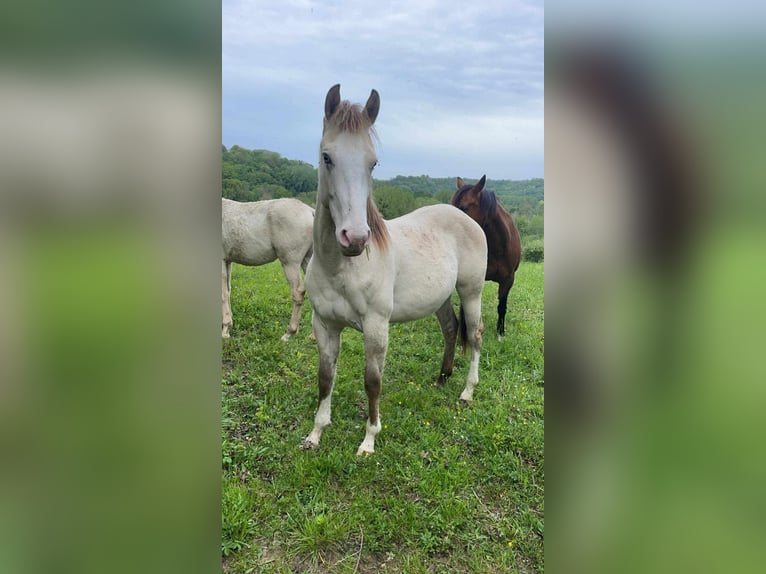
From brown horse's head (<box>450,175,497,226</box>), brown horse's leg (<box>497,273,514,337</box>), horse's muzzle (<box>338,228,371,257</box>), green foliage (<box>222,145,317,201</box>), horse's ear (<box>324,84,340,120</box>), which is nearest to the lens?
horse's muzzle (<box>338,228,371,257</box>)

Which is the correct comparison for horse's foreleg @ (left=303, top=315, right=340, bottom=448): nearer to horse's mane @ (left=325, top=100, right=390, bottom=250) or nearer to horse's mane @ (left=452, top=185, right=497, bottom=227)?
horse's mane @ (left=325, top=100, right=390, bottom=250)

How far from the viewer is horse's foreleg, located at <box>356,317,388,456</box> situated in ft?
8.93

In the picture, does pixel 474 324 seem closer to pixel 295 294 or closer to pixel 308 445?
pixel 308 445

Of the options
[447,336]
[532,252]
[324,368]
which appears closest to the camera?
[324,368]

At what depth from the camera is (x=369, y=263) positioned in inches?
104

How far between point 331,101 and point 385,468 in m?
2.27

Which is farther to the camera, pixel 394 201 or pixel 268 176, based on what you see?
pixel 394 201

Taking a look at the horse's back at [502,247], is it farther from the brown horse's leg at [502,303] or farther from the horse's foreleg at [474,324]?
the horse's foreleg at [474,324]

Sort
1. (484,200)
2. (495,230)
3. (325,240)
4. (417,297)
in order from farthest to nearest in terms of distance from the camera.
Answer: (495,230)
(484,200)
(417,297)
(325,240)

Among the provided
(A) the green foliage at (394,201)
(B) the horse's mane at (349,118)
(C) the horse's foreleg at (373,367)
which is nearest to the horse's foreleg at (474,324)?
(A) the green foliage at (394,201)

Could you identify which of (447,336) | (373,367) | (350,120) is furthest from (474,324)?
(350,120)

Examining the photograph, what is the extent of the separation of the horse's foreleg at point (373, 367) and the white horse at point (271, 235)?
228 cm

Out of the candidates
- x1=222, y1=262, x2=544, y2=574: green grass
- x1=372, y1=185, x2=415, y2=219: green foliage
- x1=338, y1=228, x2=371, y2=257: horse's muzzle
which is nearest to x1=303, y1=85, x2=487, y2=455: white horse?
x1=338, y1=228, x2=371, y2=257: horse's muzzle
